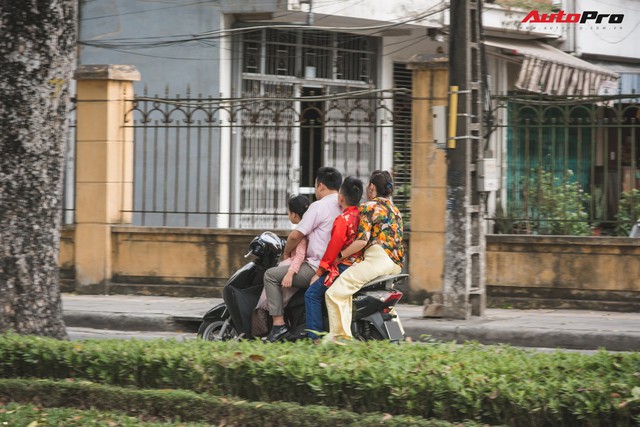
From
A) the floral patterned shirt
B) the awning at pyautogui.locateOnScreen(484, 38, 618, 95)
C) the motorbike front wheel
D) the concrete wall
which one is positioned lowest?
the motorbike front wheel

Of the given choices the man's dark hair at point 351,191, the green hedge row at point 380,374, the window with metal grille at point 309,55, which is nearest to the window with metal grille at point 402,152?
the man's dark hair at point 351,191

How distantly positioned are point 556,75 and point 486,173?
316 inches

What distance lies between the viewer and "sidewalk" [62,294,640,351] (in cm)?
1010

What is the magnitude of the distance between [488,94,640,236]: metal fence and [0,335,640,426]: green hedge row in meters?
6.40

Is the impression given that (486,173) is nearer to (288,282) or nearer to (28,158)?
(288,282)

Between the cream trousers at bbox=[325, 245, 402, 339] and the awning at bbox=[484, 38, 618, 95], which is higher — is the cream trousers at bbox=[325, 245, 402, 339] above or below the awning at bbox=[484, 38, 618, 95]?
below

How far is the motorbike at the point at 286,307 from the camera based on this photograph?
8.16 meters

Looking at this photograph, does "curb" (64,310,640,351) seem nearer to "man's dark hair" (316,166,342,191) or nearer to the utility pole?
the utility pole

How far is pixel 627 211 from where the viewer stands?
1233 centimetres

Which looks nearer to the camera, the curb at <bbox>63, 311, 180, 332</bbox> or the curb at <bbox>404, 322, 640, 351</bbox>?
the curb at <bbox>404, 322, 640, 351</bbox>

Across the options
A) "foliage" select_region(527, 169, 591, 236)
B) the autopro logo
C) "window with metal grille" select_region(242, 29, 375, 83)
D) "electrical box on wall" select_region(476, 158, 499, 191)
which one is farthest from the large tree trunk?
the autopro logo

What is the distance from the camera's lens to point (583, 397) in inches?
196

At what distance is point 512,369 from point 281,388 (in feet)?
4.10

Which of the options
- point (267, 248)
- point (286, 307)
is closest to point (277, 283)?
point (286, 307)
